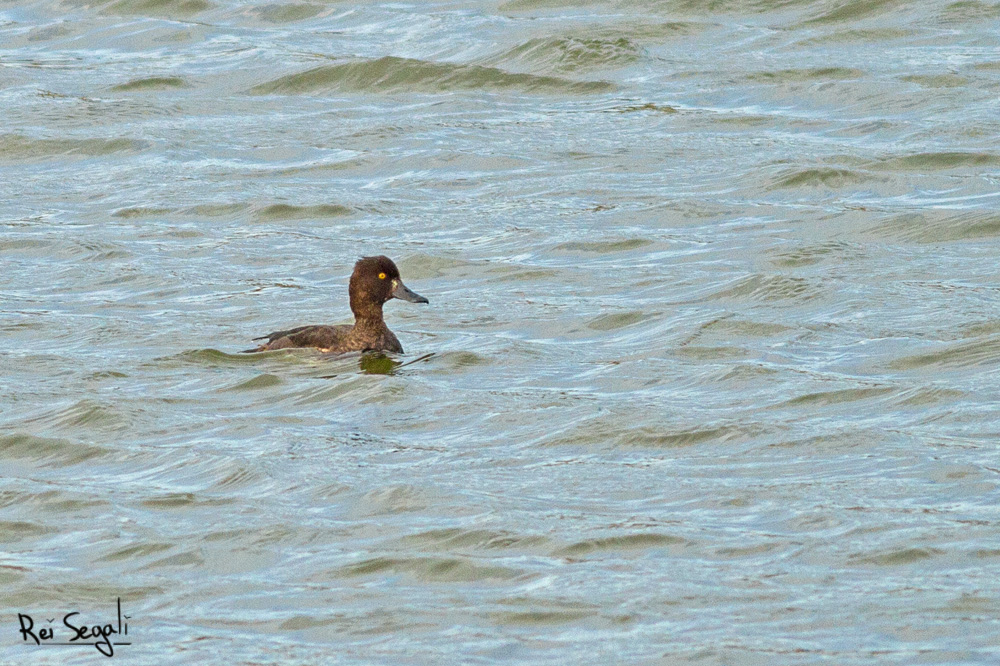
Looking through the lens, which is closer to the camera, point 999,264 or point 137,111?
point 999,264

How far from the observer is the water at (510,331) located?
7543 mm

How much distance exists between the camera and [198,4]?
22406 mm

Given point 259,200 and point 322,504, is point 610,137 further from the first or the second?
point 322,504

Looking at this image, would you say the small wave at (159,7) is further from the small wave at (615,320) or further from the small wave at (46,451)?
the small wave at (46,451)

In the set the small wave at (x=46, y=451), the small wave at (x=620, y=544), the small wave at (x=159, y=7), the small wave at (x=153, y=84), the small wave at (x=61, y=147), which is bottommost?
the small wave at (x=620, y=544)

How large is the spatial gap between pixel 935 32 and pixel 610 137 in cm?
436

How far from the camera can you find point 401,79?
1914 centimetres

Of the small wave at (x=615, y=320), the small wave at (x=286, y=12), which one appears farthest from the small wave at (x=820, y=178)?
the small wave at (x=286, y=12)

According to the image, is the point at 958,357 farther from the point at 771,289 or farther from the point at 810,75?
the point at 810,75

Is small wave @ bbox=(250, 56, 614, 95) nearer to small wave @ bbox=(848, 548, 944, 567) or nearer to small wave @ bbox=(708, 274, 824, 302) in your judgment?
small wave @ bbox=(708, 274, 824, 302)

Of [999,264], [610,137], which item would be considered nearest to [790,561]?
[999,264]

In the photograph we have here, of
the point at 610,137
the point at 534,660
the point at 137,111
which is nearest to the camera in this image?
the point at 534,660
